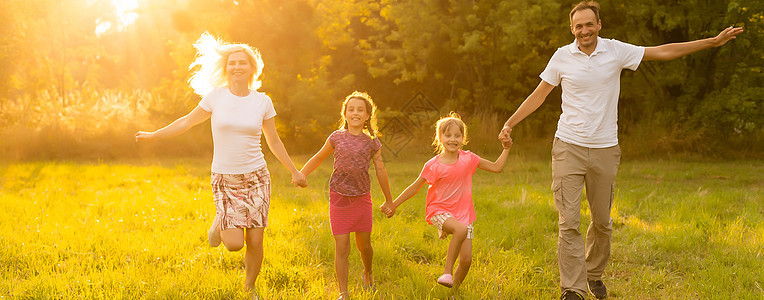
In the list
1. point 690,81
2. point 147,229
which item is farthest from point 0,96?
point 690,81

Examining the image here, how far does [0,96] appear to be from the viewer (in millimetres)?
20234

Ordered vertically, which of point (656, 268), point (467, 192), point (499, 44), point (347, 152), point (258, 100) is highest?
point (499, 44)

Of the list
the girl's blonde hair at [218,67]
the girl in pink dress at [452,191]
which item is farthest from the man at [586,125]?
the girl's blonde hair at [218,67]

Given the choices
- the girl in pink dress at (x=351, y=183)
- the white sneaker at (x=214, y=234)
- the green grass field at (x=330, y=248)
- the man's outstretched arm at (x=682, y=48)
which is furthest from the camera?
the green grass field at (x=330, y=248)

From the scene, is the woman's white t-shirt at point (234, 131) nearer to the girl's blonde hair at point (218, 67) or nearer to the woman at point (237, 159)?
the woman at point (237, 159)

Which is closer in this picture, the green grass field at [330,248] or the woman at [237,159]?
the woman at [237,159]

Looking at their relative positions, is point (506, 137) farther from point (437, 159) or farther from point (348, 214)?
point (348, 214)

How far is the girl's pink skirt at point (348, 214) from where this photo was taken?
16.0 ft

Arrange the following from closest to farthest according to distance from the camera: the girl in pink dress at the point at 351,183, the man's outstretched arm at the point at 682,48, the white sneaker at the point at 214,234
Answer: the man's outstretched arm at the point at 682,48 → the girl in pink dress at the point at 351,183 → the white sneaker at the point at 214,234

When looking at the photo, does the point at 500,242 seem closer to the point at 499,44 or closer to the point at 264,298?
the point at 264,298

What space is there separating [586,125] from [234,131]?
2960 mm

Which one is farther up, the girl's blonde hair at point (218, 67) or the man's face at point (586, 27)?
the man's face at point (586, 27)

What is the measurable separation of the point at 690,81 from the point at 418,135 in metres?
8.66

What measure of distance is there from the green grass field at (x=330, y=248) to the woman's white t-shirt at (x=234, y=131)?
1.08 meters
